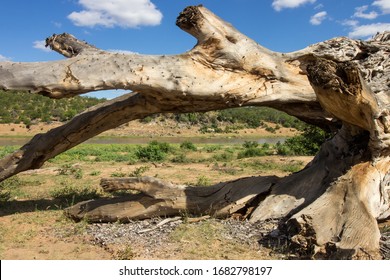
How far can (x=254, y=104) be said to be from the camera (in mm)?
6703

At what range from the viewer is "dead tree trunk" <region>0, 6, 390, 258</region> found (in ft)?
17.0

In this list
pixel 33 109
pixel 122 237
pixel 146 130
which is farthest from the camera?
pixel 33 109

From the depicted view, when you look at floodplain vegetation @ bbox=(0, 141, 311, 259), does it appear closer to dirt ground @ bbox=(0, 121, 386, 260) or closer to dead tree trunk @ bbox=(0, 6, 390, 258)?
dirt ground @ bbox=(0, 121, 386, 260)

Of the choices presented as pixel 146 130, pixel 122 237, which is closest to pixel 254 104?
pixel 122 237

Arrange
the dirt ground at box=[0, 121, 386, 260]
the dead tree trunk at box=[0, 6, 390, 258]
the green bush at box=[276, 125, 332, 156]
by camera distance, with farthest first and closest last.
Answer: the green bush at box=[276, 125, 332, 156] < the dirt ground at box=[0, 121, 386, 260] < the dead tree trunk at box=[0, 6, 390, 258]

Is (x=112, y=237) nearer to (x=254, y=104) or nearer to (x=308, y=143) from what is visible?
(x=254, y=104)

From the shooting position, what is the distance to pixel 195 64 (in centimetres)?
623

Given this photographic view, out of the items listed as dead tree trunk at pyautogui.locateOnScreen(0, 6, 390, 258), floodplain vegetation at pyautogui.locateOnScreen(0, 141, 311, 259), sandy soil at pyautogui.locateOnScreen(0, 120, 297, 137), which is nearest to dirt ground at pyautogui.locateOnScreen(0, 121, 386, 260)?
floodplain vegetation at pyautogui.locateOnScreen(0, 141, 311, 259)

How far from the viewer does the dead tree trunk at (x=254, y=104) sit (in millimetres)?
5172

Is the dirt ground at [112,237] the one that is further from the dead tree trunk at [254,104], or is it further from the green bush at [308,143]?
the green bush at [308,143]

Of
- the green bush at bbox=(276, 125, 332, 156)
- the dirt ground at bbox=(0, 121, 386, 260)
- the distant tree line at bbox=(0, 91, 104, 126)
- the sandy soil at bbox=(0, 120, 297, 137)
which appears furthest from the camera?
the distant tree line at bbox=(0, 91, 104, 126)

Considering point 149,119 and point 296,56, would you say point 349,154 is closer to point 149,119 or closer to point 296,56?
point 296,56

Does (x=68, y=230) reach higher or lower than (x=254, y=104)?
lower

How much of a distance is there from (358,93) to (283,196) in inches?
82.7
